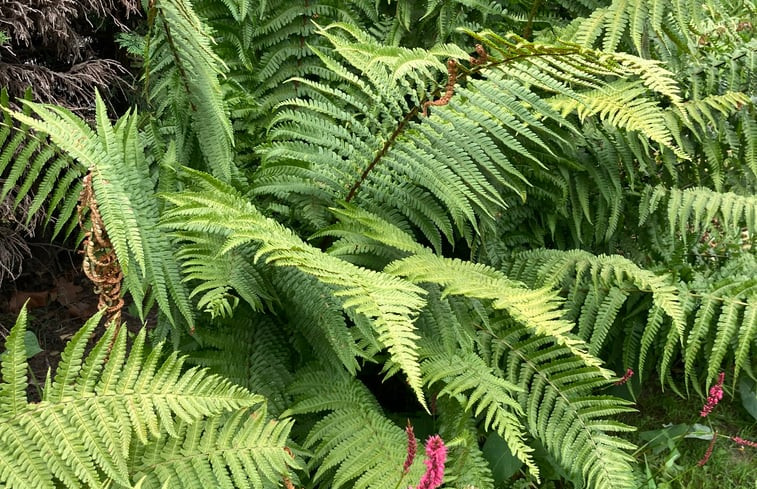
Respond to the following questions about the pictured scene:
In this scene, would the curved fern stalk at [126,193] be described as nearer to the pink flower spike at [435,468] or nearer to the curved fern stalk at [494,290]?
the curved fern stalk at [494,290]

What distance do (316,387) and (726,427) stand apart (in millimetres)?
1318

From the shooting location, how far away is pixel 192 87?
1559mm

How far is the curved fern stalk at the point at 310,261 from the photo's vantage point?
3.47 ft

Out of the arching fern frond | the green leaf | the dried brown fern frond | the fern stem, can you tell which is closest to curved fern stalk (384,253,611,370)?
the arching fern frond

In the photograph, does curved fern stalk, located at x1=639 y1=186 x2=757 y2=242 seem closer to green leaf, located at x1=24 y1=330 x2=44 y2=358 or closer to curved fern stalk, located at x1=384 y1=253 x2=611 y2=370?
curved fern stalk, located at x1=384 y1=253 x2=611 y2=370

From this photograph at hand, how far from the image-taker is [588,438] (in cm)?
148

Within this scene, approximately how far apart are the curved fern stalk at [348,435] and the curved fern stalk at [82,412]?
0.22m

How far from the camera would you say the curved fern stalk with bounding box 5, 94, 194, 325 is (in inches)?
49.1

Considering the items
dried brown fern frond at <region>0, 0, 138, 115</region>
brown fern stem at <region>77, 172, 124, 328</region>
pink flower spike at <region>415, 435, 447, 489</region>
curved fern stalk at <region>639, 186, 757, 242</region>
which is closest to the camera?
pink flower spike at <region>415, 435, 447, 489</region>

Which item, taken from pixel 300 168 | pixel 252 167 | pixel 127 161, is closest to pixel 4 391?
pixel 127 161

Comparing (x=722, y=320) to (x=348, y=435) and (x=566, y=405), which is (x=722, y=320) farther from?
(x=348, y=435)

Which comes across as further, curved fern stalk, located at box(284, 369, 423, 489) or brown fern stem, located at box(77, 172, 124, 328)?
curved fern stalk, located at box(284, 369, 423, 489)

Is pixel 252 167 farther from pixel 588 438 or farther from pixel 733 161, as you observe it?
pixel 733 161

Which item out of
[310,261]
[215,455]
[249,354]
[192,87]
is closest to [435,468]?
[310,261]
